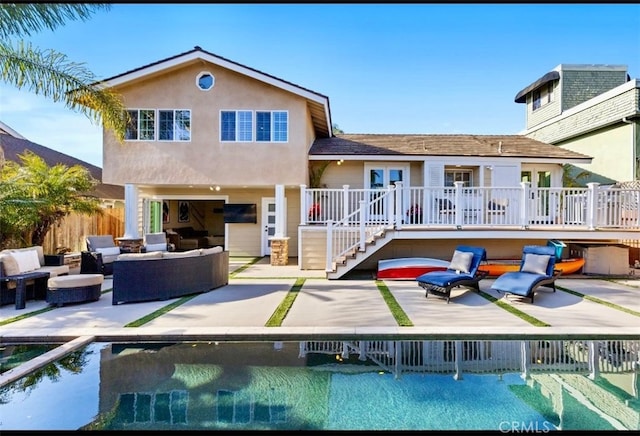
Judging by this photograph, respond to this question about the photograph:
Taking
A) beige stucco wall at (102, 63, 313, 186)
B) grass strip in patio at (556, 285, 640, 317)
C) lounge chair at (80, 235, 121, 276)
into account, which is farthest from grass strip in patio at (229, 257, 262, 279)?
grass strip in patio at (556, 285, 640, 317)

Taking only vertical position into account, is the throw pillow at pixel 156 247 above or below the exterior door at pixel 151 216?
below

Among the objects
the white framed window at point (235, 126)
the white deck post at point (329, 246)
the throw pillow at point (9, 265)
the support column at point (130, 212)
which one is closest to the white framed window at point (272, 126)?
the white framed window at point (235, 126)

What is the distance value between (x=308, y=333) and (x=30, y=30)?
27.6 ft

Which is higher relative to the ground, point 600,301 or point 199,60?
point 199,60

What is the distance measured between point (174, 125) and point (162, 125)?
44cm

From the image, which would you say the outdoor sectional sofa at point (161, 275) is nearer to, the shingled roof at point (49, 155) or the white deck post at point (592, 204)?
the shingled roof at point (49, 155)

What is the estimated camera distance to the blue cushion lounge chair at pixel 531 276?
7.43m

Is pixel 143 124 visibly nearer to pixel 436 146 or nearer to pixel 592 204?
pixel 436 146

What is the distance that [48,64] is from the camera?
7969 millimetres

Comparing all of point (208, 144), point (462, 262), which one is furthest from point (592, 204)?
point (208, 144)

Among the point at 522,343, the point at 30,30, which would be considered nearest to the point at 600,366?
the point at 522,343

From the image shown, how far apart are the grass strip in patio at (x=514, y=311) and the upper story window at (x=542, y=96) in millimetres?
17046

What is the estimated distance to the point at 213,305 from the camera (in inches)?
284

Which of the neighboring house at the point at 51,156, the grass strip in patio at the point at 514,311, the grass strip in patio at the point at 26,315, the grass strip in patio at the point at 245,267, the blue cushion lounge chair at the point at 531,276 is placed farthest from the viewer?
the neighboring house at the point at 51,156
